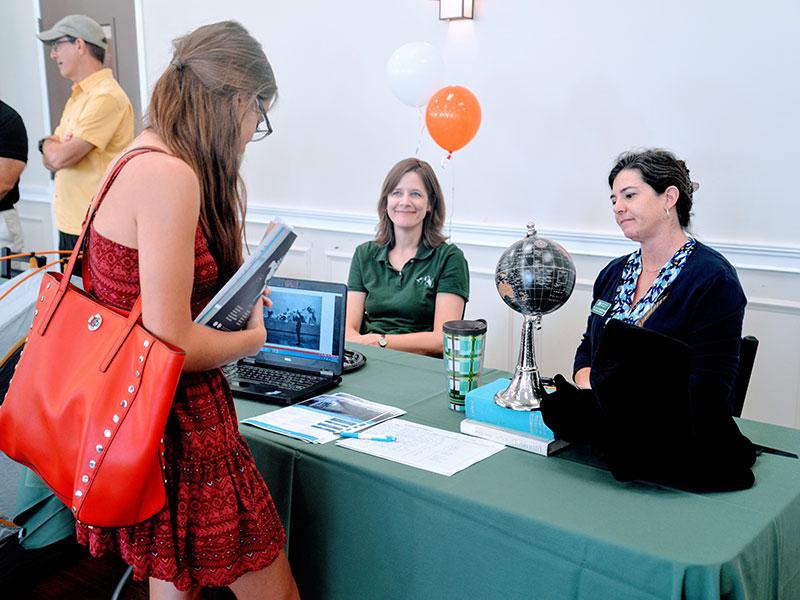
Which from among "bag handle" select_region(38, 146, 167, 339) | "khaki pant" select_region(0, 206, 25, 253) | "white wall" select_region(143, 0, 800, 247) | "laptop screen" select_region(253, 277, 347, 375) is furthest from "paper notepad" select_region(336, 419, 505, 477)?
"khaki pant" select_region(0, 206, 25, 253)

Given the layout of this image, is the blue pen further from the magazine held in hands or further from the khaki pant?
the khaki pant

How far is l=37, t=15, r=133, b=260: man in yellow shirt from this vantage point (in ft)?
11.8

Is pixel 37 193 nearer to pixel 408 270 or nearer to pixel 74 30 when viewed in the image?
pixel 74 30

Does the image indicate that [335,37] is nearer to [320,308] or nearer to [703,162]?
[703,162]

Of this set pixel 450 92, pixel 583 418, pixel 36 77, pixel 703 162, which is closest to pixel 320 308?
pixel 583 418

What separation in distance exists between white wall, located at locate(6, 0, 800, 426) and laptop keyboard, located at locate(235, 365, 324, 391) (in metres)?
1.77

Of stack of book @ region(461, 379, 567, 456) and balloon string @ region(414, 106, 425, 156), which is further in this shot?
balloon string @ region(414, 106, 425, 156)

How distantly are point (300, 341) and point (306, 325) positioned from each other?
48mm

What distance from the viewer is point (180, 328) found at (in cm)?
114

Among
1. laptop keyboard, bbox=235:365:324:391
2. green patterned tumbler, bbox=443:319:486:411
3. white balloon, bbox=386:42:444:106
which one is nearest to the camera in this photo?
green patterned tumbler, bbox=443:319:486:411

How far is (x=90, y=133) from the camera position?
11.8ft

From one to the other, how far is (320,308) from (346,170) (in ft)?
7.38

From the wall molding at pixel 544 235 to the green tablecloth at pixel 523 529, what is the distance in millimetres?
1479

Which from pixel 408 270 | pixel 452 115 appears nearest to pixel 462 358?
pixel 408 270
